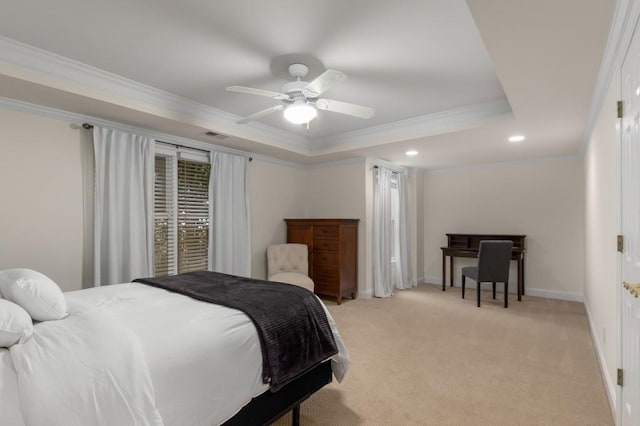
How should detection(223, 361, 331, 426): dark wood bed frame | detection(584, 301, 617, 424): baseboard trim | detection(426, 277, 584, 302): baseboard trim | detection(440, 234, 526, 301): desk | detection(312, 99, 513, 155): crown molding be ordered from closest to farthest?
1. detection(223, 361, 331, 426): dark wood bed frame
2. detection(584, 301, 617, 424): baseboard trim
3. detection(312, 99, 513, 155): crown molding
4. detection(426, 277, 584, 302): baseboard trim
5. detection(440, 234, 526, 301): desk

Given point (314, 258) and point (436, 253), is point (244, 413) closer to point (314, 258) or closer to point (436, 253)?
point (314, 258)

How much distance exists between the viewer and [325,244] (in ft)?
15.9

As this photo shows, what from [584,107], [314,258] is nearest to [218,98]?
[314,258]

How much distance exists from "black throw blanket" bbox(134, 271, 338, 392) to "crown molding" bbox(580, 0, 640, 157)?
223 centimetres

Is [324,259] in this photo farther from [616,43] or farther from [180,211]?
[616,43]

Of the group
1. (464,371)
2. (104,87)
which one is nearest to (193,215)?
(104,87)

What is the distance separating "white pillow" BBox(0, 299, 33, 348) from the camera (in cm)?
120

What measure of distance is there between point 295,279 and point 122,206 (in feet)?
7.16

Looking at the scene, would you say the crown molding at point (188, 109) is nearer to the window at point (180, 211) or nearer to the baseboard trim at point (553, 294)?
the window at point (180, 211)

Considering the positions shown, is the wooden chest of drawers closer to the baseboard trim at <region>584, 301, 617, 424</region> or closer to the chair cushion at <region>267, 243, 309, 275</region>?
the chair cushion at <region>267, 243, 309, 275</region>

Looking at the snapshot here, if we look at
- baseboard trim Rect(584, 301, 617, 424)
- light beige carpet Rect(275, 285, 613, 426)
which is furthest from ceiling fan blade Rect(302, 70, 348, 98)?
baseboard trim Rect(584, 301, 617, 424)

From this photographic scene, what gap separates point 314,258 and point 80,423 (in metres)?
4.00

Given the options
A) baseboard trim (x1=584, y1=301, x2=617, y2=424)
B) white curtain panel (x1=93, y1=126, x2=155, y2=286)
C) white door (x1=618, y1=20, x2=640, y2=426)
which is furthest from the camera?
white curtain panel (x1=93, y1=126, x2=155, y2=286)

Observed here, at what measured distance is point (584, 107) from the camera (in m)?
2.85
